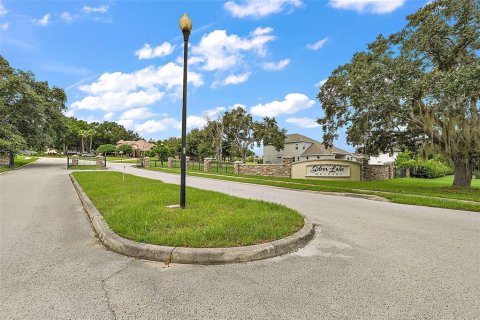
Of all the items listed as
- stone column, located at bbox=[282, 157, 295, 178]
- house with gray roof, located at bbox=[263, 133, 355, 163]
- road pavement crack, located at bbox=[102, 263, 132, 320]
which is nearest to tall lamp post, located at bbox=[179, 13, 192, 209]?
road pavement crack, located at bbox=[102, 263, 132, 320]

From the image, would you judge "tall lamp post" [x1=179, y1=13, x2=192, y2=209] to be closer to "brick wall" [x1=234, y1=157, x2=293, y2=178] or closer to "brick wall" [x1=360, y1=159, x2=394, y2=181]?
"brick wall" [x1=234, y1=157, x2=293, y2=178]

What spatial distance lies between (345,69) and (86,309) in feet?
66.0

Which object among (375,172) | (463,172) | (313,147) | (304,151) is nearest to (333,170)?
(375,172)

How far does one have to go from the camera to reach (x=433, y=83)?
1269 centimetres

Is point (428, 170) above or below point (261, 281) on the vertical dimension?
above

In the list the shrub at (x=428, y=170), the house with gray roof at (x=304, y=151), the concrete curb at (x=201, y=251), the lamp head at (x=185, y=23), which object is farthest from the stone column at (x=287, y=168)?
the house with gray roof at (x=304, y=151)

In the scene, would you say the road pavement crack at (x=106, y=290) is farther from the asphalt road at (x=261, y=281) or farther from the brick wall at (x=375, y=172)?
the brick wall at (x=375, y=172)

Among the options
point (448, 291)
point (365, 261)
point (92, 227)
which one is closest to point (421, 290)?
point (448, 291)

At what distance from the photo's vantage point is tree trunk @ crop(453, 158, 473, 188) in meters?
15.7

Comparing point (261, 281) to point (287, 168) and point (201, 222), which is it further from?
point (287, 168)

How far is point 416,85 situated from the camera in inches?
511

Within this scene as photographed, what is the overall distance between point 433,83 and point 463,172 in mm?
6784

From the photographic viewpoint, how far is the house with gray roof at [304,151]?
4969 cm

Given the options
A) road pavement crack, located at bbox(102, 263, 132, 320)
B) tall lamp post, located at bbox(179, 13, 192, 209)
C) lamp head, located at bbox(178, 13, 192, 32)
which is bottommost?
road pavement crack, located at bbox(102, 263, 132, 320)
